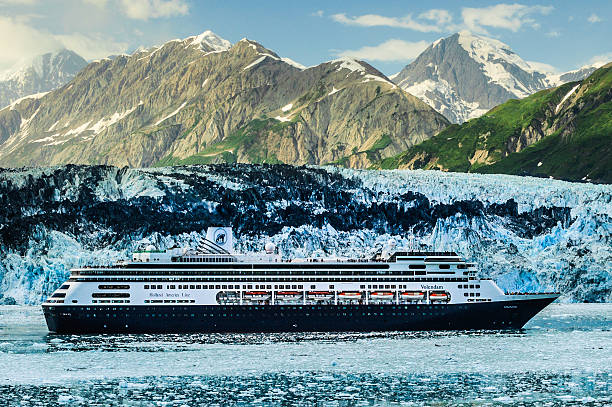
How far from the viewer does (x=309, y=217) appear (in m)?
167

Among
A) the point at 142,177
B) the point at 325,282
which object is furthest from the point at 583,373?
the point at 142,177

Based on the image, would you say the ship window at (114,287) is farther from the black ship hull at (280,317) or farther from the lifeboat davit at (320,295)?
the lifeboat davit at (320,295)

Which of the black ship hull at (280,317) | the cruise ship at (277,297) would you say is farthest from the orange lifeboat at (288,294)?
the black ship hull at (280,317)

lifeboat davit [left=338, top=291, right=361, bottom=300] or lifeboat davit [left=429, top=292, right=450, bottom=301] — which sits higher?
lifeboat davit [left=338, top=291, right=361, bottom=300]

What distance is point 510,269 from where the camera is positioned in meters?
140

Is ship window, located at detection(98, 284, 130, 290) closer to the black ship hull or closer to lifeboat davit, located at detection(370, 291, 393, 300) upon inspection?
the black ship hull

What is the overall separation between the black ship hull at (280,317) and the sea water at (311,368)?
243 centimetres

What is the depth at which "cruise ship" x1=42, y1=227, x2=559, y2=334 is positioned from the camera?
89.1 meters

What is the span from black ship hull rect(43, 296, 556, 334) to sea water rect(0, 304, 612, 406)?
95.7 inches

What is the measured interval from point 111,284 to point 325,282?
21.4 metres

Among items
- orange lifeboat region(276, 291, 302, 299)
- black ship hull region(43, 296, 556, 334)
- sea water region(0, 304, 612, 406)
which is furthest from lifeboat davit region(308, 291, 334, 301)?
sea water region(0, 304, 612, 406)

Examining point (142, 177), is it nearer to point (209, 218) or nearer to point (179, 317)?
point (209, 218)

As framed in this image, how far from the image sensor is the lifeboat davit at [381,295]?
301ft

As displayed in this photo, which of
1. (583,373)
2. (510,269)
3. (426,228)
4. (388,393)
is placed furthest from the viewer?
(426,228)
